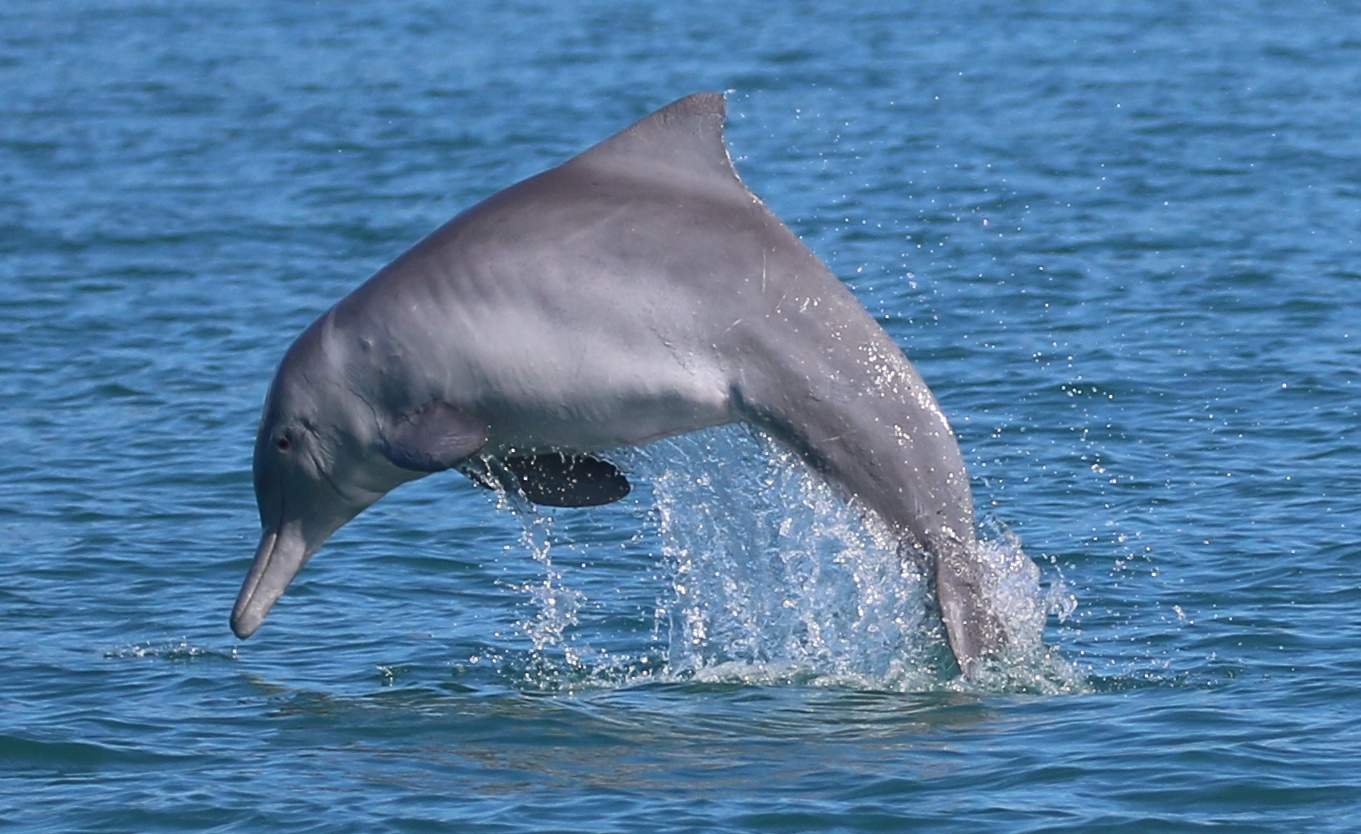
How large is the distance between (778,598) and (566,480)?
187 cm

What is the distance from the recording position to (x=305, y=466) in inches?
510

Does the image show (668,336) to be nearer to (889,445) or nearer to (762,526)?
(889,445)

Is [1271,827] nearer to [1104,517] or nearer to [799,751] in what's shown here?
[799,751]

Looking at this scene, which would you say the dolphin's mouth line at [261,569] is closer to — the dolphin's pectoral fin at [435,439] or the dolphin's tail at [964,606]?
the dolphin's pectoral fin at [435,439]

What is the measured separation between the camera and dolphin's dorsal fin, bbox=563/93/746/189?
12.5m

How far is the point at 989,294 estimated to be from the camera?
76.3ft

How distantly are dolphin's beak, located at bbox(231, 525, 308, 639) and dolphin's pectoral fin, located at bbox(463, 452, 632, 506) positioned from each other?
43.1 inches

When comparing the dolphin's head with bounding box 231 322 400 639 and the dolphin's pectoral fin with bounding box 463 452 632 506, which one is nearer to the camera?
the dolphin's head with bounding box 231 322 400 639

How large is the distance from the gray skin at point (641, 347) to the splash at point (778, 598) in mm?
323

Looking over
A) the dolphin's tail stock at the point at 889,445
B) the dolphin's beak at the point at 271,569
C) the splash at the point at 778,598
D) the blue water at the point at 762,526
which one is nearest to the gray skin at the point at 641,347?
the dolphin's tail stock at the point at 889,445

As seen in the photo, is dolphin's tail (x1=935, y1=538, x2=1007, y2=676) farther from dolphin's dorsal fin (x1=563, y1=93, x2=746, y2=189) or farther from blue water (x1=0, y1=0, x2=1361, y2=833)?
dolphin's dorsal fin (x1=563, y1=93, x2=746, y2=189)

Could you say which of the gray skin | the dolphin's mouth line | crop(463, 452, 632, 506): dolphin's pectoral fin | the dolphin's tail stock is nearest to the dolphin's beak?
the dolphin's mouth line

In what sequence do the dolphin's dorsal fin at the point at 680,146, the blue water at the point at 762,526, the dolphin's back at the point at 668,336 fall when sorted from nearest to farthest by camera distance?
the blue water at the point at 762,526, the dolphin's back at the point at 668,336, the dolphin's dorsal fin at the point at 680,146

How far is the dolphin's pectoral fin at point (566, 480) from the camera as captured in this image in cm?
1305
